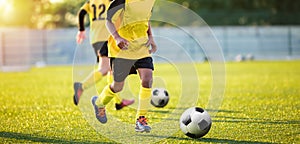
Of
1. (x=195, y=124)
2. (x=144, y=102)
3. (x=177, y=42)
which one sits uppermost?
(x=144, y=102)

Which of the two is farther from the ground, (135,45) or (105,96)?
(135,45)

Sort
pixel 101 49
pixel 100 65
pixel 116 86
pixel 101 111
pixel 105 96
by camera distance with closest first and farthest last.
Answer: pixel 116 86
pixel 105 96
pixel 101 111
pixel 101 49
pixel 100 65

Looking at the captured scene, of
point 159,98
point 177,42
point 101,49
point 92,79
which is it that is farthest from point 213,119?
point 177,42

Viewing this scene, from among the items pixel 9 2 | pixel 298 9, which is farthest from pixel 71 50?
pixel 298 9

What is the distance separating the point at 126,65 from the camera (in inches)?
241

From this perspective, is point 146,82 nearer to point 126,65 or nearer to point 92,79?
point 126,65

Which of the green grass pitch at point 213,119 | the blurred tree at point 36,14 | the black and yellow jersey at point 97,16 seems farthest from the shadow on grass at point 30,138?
the blurred tree at point 36,14

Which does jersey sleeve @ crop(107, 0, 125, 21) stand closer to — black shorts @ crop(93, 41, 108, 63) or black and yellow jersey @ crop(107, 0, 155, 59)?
black and yellow jersey @ crop(107, 0, 155, 59)

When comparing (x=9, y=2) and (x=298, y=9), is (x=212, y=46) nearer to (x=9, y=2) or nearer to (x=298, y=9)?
(x=298, y=9)

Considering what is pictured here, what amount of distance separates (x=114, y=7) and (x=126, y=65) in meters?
0.63

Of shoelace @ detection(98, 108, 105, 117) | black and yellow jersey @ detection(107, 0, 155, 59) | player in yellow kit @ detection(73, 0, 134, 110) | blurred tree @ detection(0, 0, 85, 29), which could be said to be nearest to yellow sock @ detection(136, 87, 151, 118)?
black and yellow jersey @ detection(107, 0, 155, 59)

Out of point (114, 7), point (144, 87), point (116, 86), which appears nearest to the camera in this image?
point (114, 7)

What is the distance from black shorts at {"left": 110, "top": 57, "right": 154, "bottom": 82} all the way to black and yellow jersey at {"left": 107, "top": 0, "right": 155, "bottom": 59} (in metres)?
0.05

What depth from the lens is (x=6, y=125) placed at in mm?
6648
